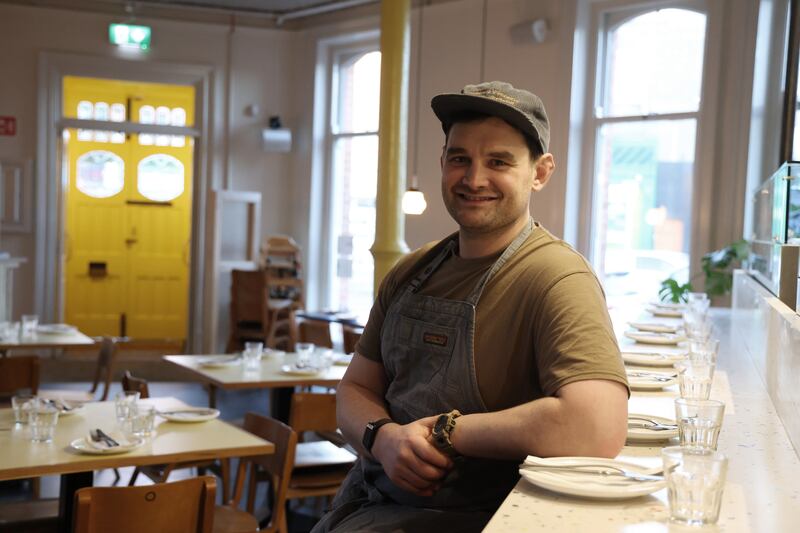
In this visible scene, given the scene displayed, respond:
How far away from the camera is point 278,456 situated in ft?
12.3

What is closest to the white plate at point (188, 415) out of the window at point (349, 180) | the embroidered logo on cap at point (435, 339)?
the embroidered logo on cap at point (435, 339)

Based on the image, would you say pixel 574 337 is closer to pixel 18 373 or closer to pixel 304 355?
pixel 304 355

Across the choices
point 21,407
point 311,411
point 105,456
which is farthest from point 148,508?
point 311,411

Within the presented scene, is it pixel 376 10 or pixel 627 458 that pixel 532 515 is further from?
pixel 376 10

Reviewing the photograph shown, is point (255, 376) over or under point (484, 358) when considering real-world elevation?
under

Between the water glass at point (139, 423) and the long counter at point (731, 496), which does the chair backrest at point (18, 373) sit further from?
the long counter at point (731, 496)

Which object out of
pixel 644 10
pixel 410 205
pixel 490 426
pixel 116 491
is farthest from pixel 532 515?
pixel 644 10

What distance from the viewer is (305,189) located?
1114cm

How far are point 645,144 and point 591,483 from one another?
23.6 feet

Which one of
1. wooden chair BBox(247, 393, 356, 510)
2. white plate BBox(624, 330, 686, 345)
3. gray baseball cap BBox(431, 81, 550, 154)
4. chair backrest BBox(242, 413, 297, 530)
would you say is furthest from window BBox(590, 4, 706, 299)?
gray baseball cap BBox(431, 81, 550, 154)

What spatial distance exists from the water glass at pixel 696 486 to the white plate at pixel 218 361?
4726mm

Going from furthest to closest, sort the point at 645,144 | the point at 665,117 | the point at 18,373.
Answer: the point at 645,144 < the point at 665,117 < the point at 18,373

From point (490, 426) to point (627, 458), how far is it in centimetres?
29

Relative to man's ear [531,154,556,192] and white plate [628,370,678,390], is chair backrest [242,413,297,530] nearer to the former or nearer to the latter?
white plate [628,370,678,390]
